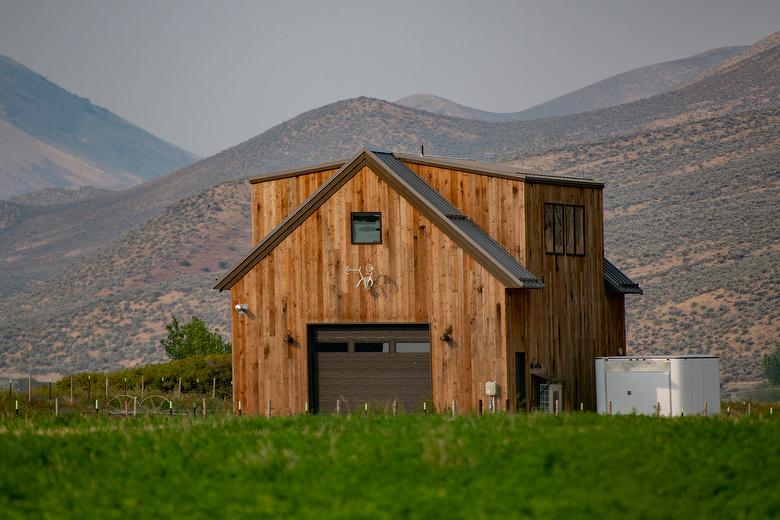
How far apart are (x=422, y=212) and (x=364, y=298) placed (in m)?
2.76

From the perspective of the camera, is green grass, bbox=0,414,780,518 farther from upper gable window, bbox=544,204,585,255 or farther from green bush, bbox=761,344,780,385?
green bush, bbox=761,344,780,385

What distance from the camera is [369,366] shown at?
35.2 meters

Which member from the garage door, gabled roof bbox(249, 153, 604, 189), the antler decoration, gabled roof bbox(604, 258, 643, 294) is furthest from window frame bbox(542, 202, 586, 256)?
the antler decoration

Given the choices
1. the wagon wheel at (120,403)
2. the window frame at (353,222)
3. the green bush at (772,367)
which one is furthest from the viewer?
Answer: the green bush at (772,367)

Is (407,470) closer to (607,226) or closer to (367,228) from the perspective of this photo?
(367,228)

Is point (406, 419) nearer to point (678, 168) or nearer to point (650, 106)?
point (678, 168)

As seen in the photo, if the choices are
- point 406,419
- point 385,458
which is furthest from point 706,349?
point 385,458

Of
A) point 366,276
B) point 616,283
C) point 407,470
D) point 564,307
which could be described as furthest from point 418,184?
point 407,470

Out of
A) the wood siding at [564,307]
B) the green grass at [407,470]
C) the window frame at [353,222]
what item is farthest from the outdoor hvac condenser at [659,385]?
the green grass at [407,470]

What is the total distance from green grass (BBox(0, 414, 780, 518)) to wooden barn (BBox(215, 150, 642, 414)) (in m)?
9.55

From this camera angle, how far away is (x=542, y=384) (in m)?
34.9

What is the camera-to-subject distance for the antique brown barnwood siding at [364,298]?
33.8 meters

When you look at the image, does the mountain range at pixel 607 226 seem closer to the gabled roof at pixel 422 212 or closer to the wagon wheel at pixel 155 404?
the wagon wheel at pixel 155 404

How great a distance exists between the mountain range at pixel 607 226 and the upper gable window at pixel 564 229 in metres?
41.4
